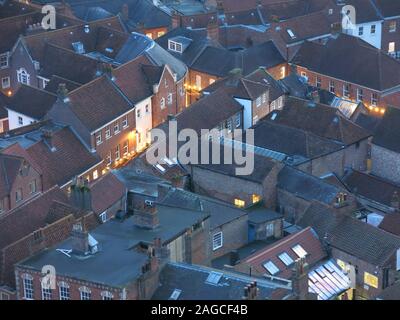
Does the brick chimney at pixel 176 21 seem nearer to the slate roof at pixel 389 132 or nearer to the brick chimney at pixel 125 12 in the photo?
the brick chimney at pixel 125 12

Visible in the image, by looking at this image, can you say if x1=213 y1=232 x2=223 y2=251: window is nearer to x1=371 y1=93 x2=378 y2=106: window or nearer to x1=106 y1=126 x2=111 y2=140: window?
x1=106 y1=126 x2=111 y2=140: window

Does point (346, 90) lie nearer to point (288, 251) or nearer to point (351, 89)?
point (351, 89)

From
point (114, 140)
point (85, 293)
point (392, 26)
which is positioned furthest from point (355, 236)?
point (392, 26)

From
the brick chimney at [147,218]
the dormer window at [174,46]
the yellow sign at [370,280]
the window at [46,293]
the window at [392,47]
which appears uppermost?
the brick chimney at [147,218]

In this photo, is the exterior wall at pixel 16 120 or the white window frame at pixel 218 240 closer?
the white window frame at pixel 218 240

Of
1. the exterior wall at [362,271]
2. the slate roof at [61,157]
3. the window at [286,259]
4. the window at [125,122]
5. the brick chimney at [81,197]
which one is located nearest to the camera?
the window at [286,259]

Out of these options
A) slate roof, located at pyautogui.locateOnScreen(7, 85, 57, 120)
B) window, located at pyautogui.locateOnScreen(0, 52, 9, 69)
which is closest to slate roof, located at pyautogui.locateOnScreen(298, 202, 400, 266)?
slate roof, located at pyautogui.locateOnScreen(7, 85, 57, 120)

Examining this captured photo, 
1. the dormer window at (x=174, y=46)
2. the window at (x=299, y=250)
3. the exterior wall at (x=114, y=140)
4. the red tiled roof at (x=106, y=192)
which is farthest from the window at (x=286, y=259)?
the dormer window at (x=174, y=46)
